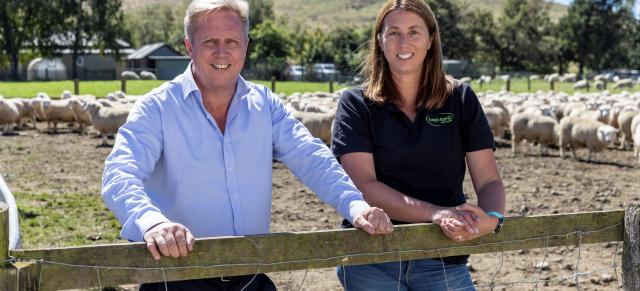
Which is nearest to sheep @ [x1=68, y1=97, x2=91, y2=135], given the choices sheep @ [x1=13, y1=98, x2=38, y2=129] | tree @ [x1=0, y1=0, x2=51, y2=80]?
sheep @ [x1=13, y1=98, x2=38, y2=129]

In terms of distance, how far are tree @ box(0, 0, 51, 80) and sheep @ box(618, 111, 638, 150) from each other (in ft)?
168

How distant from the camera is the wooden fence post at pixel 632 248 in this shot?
314 cm

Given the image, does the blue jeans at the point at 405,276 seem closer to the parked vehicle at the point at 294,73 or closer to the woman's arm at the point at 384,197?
the woman's arm at the point at 384,197

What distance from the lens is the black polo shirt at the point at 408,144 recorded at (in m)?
3.34

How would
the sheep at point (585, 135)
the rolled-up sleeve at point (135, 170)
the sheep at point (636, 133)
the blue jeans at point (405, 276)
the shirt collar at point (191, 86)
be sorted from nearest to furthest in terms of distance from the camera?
the rolled-up sleeve at point (135, 170) → the shirt collar at point (191, 86) → the blue jeans at point (405, 276) → the sheep at point (636, 133) → the sheep at point (585, 135)

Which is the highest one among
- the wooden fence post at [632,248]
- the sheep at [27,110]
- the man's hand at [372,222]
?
the man's hand at [372,222]

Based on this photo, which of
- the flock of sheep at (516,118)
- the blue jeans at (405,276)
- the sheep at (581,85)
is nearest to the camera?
the blue jeans at (405,276)

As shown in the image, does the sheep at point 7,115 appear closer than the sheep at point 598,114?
No

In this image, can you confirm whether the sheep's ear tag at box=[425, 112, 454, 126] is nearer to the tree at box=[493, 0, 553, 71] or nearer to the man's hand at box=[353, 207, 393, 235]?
the man's hand at box=[353, 207, 393, 235]

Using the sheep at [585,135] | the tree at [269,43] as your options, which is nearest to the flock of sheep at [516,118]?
the sheep at [585,135]

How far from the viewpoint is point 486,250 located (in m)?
3.16

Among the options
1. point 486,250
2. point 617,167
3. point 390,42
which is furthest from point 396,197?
point 617,167

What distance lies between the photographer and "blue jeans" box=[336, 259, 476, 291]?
3.26 m

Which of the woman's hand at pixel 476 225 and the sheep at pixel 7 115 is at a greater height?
the woman's hand at pixel 476 225
